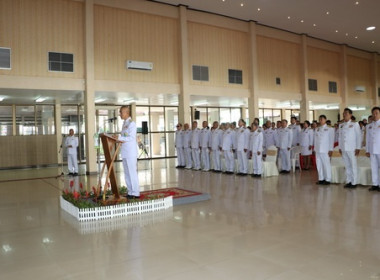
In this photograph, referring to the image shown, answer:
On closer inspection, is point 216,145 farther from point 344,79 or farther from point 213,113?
point 344,79

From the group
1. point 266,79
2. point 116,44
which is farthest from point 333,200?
point 266,79

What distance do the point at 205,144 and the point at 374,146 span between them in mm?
6244

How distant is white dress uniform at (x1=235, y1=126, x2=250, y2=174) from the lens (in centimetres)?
1073

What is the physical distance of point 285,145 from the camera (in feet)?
37.0

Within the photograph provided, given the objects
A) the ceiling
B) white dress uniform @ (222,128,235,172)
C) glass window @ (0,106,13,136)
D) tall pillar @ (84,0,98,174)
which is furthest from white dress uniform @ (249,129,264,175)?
glass window @ (0,106,13,136)

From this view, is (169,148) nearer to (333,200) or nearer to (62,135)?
(62,135)

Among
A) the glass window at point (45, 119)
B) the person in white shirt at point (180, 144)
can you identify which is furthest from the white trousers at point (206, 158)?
the glass window at point (45, 119)

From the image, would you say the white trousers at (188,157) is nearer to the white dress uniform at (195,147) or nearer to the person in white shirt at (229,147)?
the white dress uniform at (195,147)

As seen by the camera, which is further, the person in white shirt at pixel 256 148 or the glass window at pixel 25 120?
the glass window at pixel 25 120

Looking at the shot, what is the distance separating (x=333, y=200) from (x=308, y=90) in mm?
13557

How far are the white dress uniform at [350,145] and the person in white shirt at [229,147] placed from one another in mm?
4040

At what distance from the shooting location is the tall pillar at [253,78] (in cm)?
1611

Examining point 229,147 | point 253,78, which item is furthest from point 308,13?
point 229,147

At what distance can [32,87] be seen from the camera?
11.2 m
